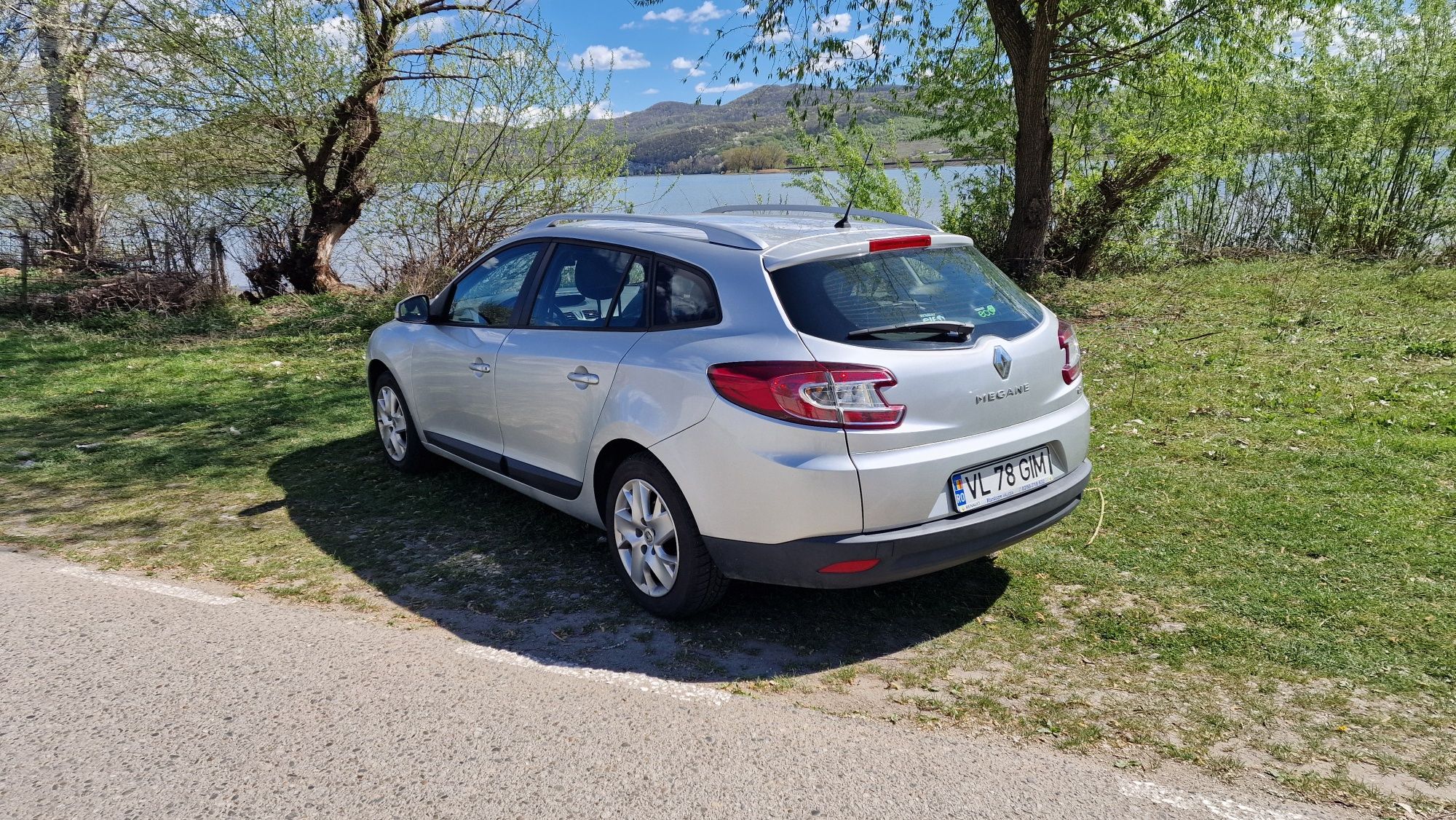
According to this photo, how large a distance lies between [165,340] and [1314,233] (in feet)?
57.1

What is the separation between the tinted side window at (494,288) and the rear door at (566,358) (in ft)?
0.75

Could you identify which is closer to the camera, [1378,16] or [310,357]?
[310,357]

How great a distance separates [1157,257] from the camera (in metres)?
15.8

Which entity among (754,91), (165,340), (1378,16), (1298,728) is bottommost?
(1298,728)

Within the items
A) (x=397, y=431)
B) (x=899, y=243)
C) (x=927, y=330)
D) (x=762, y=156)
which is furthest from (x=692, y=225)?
(x=762, y=156)

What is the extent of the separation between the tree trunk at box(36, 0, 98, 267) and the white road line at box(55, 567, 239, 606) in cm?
1060

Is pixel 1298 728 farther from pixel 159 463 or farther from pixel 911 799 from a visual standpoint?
pixel 159 463

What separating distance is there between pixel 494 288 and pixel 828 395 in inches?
99.3

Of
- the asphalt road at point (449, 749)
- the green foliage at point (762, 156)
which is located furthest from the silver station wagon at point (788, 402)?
the green foliage at point (762, 156)

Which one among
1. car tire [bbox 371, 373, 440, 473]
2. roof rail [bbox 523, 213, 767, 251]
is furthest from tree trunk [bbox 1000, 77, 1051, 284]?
car tire [bbox 371, 373, 440, 473]

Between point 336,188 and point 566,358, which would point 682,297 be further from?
point 336,188

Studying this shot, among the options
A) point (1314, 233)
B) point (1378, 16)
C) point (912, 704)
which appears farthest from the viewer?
point (1314, 233)

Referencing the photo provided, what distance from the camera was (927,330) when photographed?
374cm

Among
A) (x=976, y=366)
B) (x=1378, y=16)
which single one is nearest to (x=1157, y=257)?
(x=1378, y=16)
